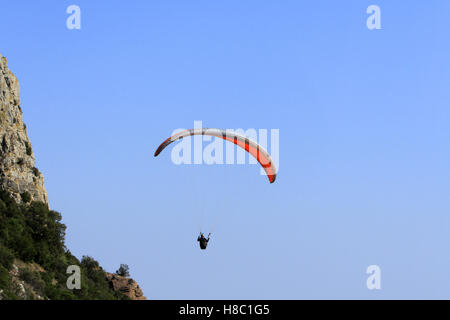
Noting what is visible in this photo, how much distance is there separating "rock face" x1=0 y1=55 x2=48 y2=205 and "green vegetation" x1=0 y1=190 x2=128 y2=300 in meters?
1.63

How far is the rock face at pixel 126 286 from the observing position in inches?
3580

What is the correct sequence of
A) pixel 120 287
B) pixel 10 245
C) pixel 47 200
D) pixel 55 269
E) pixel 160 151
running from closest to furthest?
pixel 160 151, pixel 10 245, pixel 55 269, pixel 47 200, pixel 120 287

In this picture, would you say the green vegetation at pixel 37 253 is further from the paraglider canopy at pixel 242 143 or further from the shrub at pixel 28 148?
the paraglider canopy at pixel 242 143

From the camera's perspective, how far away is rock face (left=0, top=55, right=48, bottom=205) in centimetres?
7812

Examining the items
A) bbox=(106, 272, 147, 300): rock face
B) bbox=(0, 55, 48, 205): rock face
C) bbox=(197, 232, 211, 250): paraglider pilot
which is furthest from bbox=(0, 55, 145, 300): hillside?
bbox=(197, 232, 211, 250): paraglider pilot

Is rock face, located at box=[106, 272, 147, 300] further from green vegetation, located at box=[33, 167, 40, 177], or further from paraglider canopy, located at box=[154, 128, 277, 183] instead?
paraglider canopy, located at box=[154, 128, 277, 183]

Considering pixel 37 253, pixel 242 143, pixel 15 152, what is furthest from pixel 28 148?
pixel 242 143

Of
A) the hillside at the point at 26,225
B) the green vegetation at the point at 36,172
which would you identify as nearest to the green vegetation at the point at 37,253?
the hillside at the point at 26,225

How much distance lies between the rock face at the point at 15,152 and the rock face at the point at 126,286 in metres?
14.6

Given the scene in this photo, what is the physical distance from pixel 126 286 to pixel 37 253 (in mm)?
18998
